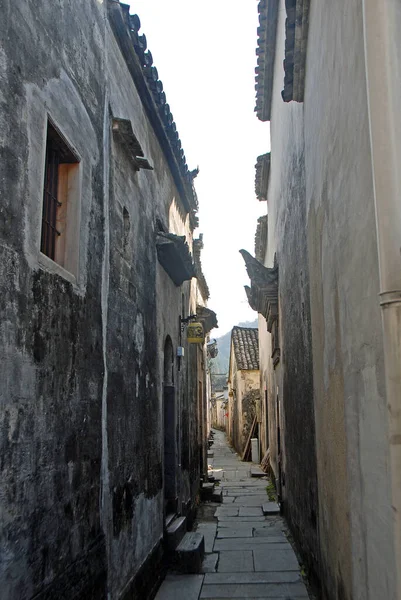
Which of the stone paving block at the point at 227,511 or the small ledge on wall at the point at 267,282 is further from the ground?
the small ledge on wall at the point at 267,282

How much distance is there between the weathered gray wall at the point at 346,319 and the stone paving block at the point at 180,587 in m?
2.06

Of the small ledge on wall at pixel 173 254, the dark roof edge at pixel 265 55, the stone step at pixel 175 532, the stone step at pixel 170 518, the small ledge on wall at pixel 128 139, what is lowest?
the stone step at pixel 175 532

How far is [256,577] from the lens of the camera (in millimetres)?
7195

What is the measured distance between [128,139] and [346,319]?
337 cm

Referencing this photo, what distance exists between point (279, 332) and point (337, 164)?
7633mm

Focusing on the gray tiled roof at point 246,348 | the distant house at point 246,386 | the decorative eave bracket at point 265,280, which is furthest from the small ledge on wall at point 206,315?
the gray tiled roof at point 246,348

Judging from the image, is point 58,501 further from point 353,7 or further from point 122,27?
point 122,27

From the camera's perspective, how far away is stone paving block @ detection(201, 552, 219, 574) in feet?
24.7

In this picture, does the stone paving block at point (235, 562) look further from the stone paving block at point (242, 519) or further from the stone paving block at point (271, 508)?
the stone paving block at point (271, 508)

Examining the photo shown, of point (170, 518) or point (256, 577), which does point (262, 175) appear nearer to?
point (170, 518)

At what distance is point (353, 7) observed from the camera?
318cm

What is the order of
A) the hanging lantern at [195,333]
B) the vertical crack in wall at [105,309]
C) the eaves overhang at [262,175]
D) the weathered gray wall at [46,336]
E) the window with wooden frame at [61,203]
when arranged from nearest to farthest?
the weathered gray wall at [46,336], the window with wooden frame at [61,203], the vertical crack in wall at [105,309], the hanging lantern at [195,333], the eaves overhang at [262,175]

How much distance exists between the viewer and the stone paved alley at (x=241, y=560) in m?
6.61

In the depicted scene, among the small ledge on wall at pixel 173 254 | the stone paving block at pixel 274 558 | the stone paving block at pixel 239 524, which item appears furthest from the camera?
the stone paving block at pixel 239 524
